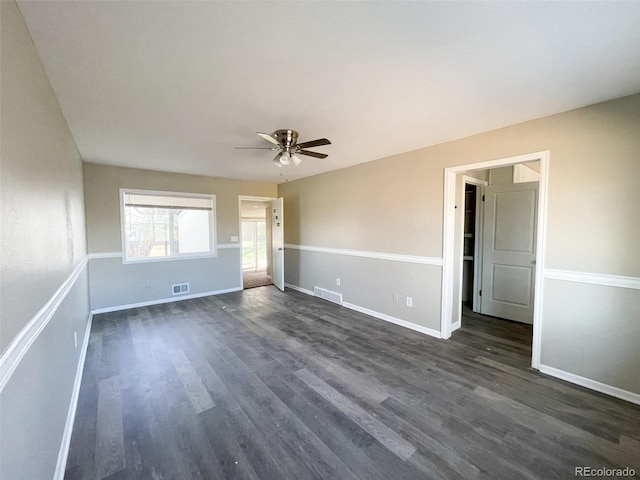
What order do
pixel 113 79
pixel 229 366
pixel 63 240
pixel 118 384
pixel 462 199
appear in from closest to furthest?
pixel 113 79, pixel 63 240, pixel 118 384, pixel 229 366, pixel 462 199

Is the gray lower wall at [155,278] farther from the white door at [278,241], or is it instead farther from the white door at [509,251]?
the white door at [509,251]

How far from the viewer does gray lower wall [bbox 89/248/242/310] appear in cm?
432

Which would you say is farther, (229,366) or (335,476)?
(229,366)

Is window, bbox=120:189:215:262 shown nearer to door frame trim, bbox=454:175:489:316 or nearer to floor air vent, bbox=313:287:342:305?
floor air vent, bbox=313:287:342:305

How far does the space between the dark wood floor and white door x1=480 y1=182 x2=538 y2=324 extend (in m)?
0.58

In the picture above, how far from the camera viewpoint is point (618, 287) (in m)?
2.16

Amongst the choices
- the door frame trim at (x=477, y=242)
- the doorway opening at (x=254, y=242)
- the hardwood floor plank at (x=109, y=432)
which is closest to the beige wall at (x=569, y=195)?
the door frame trim at (x=477, y=242)

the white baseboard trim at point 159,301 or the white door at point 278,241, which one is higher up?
the white door at point 278,241

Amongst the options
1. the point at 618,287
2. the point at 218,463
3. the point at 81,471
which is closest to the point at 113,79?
the point at 81,471

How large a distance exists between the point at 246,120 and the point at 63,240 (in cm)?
177

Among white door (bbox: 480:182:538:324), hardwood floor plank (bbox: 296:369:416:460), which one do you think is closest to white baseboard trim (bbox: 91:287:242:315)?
hardwood floor plank (bbox: 296:369:416:460)

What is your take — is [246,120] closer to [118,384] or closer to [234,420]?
[234,420]

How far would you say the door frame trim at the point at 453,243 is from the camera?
2.51m

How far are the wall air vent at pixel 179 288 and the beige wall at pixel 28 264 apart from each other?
3.20 m
